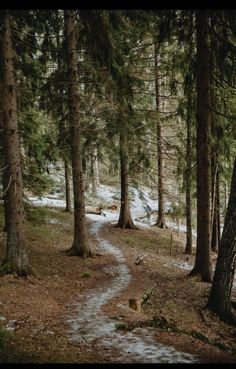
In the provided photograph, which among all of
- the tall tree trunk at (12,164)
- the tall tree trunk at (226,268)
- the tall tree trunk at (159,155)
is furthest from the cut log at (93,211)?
the tall tree trunk at (226,268)

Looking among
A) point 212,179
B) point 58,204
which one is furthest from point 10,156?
point 58,204

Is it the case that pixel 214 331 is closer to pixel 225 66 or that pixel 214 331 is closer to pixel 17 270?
pixel 17 270

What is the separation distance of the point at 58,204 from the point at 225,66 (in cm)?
2424

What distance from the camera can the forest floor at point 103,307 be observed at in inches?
270

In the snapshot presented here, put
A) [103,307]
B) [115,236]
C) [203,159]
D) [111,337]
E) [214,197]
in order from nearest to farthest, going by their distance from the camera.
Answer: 1. [111,337]
2. [103,307]
3. [203,159]
4. [214,197]
5. [115,236]

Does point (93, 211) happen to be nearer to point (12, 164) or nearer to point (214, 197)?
point (214, 197)

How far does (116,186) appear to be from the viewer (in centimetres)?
5075

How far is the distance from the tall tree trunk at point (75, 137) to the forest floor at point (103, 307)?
741mm

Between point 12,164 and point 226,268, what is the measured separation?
6352 millimetres

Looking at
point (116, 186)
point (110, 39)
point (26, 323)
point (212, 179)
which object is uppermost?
point (110, 39)

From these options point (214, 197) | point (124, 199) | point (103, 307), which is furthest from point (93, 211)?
point (103, 307)

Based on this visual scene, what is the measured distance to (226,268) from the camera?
986 centimetres

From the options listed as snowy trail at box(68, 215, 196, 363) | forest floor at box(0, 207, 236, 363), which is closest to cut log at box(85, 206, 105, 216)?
forest floor at box(0, 207, 236, 363)

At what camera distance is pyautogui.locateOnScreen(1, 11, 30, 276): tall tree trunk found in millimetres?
11578
